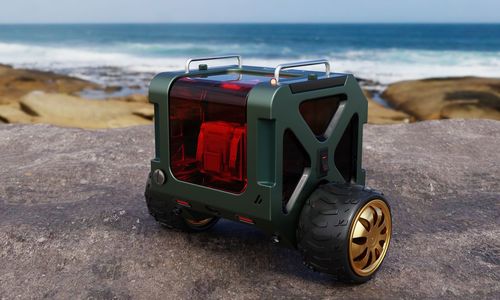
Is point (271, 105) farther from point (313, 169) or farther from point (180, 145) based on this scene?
point (180, 145)

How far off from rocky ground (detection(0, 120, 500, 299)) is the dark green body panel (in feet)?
1.46

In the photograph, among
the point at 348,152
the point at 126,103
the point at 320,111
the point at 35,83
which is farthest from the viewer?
the point at 35,83

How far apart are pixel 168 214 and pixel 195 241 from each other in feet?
0.97

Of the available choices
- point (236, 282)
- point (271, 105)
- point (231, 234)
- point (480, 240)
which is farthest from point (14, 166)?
point (480, 240)

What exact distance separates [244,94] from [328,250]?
1051mm

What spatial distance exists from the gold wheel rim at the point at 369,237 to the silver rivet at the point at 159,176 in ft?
4.40

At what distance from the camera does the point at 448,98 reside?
59.4ft

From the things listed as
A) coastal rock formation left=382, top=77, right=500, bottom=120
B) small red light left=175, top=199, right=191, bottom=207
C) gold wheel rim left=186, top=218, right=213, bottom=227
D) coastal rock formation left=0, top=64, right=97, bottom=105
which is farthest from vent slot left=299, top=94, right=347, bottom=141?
coastal rock formation left=0, top=64, right=97, bottom=105

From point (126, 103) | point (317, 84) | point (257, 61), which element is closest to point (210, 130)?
point (317, 84)

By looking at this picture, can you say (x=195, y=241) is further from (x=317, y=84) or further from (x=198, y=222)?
(x=317, y=84)

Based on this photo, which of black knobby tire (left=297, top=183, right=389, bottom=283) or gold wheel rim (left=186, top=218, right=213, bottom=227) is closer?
black knobby tire (left=297, top=183, right=389, bottom=283)

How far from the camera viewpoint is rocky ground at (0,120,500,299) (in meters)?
4.04

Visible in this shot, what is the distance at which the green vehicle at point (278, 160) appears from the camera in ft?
12.3

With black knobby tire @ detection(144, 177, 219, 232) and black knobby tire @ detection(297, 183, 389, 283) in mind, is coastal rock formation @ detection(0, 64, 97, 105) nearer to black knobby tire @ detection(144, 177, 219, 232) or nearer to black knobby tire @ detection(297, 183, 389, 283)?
black knobby tire @ detection(144, 177, 219, 232)
